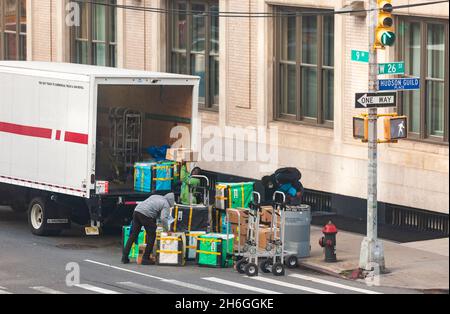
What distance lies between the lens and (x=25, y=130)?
25.2 metres

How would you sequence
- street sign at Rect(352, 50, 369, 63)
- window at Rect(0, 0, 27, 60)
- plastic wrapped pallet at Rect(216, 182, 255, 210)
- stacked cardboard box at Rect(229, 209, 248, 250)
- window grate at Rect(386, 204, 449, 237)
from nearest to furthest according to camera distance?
street sign at Rect(352, 50, 369, 63) → stacked cardboard box at Rect(229, 209, 248, 250) → plastic wrapped pallet at Rect(216, 182, 255, 210) → window grate at Rect(386, 204, 449, 237) → window at Rect(0, 0, 27, 60)

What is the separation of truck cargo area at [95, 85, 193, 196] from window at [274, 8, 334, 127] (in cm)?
400

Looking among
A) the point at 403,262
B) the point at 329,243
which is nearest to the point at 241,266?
the point at 329,243

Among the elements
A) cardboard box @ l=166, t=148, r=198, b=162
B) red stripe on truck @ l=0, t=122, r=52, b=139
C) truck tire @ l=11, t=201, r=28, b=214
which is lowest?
truck tire @ l=11, t=201, r=28, b=214

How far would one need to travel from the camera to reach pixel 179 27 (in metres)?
32.7

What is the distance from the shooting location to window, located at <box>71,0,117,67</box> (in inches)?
1391

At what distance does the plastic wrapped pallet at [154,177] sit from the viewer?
24078 mm

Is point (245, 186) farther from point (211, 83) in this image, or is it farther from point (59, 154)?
point (211, 83)

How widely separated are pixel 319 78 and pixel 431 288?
919 cm

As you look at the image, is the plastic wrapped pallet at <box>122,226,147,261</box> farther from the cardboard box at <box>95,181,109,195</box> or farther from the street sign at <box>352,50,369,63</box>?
the street sign at <box>352,50,369,63</box>

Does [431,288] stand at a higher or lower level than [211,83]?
lower

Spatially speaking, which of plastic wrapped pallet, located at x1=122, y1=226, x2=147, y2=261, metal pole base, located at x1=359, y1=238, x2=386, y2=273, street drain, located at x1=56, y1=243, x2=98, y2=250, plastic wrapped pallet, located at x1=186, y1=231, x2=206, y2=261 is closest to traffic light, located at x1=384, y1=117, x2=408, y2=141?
metal pole base, located at x1=359, y1=238, x2=386, y2=273

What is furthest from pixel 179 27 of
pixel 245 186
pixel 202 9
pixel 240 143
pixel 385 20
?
pixel 385 20

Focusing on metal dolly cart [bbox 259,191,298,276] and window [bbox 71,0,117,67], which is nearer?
metal dolly cart [bbox 259,191,298,276]
